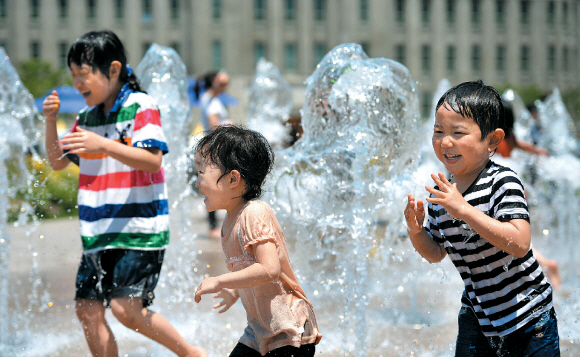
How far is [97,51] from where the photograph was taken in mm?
2594

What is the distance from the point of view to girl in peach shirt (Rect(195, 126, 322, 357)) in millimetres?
1932

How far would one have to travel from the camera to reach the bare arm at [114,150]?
7.68 ft

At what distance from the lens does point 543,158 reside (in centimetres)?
615

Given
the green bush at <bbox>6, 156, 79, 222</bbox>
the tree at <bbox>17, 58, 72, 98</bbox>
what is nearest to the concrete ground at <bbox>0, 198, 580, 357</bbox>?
the green bush at <bbox>6, 156, 79, 222</bbox>

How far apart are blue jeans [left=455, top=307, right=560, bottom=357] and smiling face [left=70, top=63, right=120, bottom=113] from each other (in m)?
1.75

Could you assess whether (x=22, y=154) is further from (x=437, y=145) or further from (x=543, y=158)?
(x=543, y=158)

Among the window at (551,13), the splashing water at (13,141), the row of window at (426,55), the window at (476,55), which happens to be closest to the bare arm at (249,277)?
the splashing water at (13,141)

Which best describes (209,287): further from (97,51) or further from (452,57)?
(452,57)

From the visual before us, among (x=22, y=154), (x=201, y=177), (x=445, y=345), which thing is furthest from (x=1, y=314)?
(x=445, y=345)

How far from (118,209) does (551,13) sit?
5167 cm

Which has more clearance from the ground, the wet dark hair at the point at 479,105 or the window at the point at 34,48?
the wet dark hair at the point at 479,105

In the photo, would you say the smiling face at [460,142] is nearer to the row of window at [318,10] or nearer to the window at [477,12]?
the row of window at [318,10]

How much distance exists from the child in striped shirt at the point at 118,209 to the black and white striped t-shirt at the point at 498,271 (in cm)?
122

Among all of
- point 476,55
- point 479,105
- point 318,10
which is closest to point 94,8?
point 318,10
